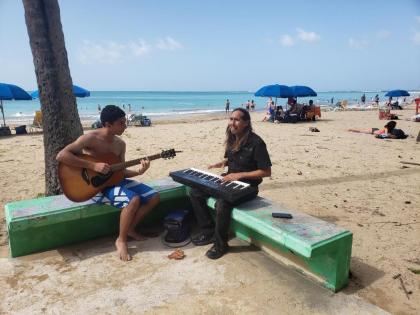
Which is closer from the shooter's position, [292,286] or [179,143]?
[292,286]

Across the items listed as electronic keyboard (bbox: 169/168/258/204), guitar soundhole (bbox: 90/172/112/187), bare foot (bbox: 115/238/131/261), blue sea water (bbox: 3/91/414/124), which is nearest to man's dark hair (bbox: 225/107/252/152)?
electronic keyboard (bbox: 169/168/258/204)

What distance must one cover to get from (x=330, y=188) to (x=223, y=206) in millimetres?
3543

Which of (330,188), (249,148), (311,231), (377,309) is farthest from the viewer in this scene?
(330,188)

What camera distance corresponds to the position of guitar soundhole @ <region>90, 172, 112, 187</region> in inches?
144

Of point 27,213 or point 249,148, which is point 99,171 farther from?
point 249,148

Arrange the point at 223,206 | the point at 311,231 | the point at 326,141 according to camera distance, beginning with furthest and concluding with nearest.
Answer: the point at 326,141 → the point at 223,206 → the point at 311,231

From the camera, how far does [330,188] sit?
6.25 meters

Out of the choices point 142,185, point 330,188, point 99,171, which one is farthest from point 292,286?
point 330,188

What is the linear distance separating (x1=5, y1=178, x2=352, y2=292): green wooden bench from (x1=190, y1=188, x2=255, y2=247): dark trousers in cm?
10

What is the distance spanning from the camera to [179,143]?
11.9 m

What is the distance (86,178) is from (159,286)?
55.9 inches

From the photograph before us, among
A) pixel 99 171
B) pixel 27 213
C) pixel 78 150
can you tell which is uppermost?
pixel 78 150

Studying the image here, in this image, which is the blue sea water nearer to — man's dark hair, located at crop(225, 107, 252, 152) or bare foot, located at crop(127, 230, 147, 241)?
bare foot, located at crop(127, 230, 147, 241)

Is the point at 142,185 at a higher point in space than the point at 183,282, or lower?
higher
